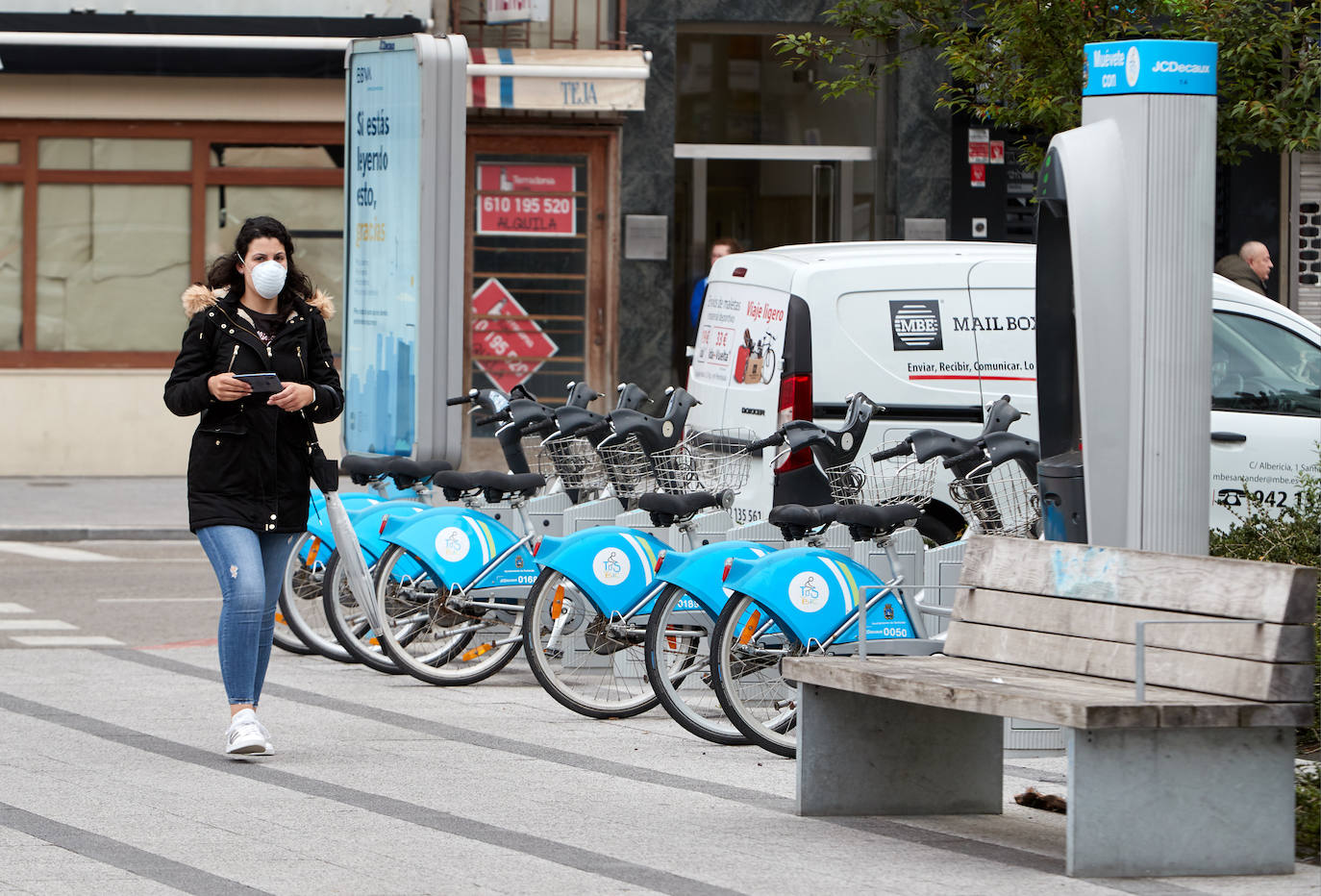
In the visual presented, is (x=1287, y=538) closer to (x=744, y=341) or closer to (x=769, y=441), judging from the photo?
(x=769, y=441)

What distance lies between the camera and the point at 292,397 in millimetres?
7449

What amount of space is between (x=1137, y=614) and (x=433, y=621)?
402 centimetres

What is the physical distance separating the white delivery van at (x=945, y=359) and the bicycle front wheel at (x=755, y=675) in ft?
8.67

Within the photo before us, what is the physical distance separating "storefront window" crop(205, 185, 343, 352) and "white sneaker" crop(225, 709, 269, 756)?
13.0m

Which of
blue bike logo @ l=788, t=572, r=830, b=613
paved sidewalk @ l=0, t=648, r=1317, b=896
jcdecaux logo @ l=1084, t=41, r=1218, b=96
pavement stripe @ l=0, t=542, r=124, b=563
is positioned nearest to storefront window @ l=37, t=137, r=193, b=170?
pavement stripe @ l=0, t=542, r=124, b=563

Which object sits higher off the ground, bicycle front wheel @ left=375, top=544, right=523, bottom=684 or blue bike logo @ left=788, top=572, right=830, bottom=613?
blue bike logo @ left=788, top=572, right=830, bottom=613

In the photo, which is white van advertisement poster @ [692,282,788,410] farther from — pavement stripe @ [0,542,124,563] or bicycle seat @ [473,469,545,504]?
pavement stripe @ [0,542,124,563]

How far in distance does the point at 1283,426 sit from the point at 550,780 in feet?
16.0

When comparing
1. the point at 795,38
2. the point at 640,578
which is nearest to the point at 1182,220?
the point at 640,578

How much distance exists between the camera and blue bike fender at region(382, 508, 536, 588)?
896 centimetres

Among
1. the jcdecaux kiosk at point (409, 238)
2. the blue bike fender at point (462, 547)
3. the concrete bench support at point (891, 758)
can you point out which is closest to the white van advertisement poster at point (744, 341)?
the jcdecaux kiosk at point (409, 238)

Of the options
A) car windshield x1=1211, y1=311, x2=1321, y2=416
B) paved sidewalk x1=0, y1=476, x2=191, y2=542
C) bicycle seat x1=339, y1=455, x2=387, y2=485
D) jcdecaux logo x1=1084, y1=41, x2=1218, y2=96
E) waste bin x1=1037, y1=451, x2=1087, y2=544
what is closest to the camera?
jcdecaux logo x1=1084, y1=41, x2=1218, y2=96

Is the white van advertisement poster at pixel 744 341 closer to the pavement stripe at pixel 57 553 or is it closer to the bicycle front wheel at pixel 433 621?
the bicycle front wheel at pixel 433 621

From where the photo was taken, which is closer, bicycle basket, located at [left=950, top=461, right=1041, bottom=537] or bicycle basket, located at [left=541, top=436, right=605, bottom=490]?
bicycle basket, located at [left=950, top=461, right=1041, bottom=537]
